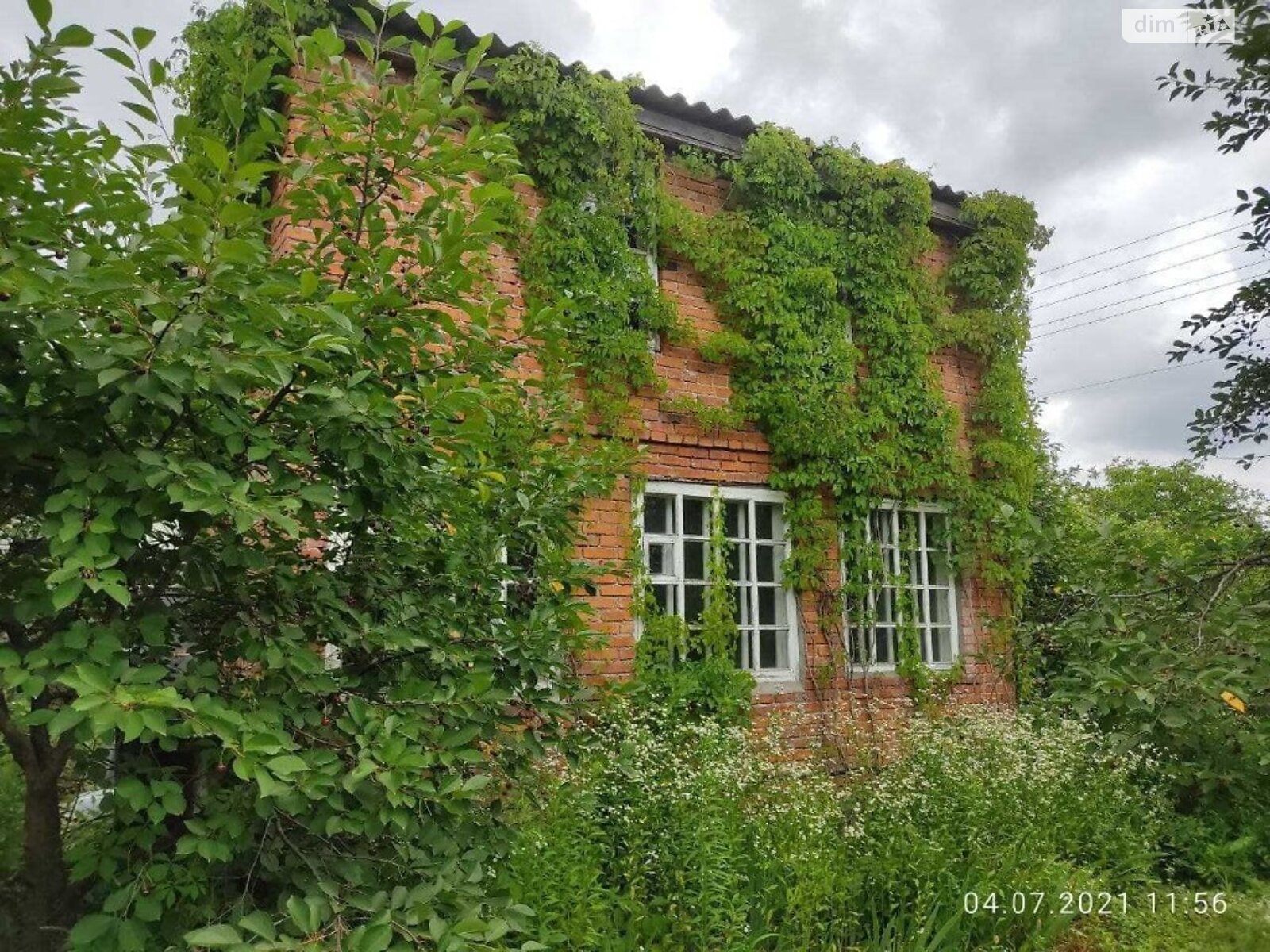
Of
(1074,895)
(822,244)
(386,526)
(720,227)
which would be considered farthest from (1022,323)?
(386,526)

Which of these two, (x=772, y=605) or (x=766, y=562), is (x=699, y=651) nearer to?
(x=772, y=605)

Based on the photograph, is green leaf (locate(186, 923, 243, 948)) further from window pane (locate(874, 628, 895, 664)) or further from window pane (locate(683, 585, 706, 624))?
window pane (locate(874, 628, 895, 664))

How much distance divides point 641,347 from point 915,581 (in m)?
3.67

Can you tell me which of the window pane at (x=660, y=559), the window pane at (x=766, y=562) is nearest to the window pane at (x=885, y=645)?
the window pane at (x=766, y=562)

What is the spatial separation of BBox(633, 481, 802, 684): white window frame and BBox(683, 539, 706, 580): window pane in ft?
0.24

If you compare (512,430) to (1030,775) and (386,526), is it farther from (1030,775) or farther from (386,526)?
(1030,775)

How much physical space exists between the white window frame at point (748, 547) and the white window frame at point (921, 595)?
571 mm

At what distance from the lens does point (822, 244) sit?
7.80 meters

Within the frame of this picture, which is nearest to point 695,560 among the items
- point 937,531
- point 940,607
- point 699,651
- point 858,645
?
point 699,651

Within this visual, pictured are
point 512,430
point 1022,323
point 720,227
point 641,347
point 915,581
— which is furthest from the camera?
point 1022,323

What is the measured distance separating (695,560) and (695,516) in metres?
0.38

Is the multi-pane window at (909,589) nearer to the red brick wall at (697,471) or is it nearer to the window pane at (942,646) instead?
the window pane at (942,646)

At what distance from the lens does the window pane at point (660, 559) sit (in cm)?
692

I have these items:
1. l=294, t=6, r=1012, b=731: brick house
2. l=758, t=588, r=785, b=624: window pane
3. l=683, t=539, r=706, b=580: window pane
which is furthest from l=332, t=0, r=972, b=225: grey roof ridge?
l=758, t=588, r=785, b=624: window pane
